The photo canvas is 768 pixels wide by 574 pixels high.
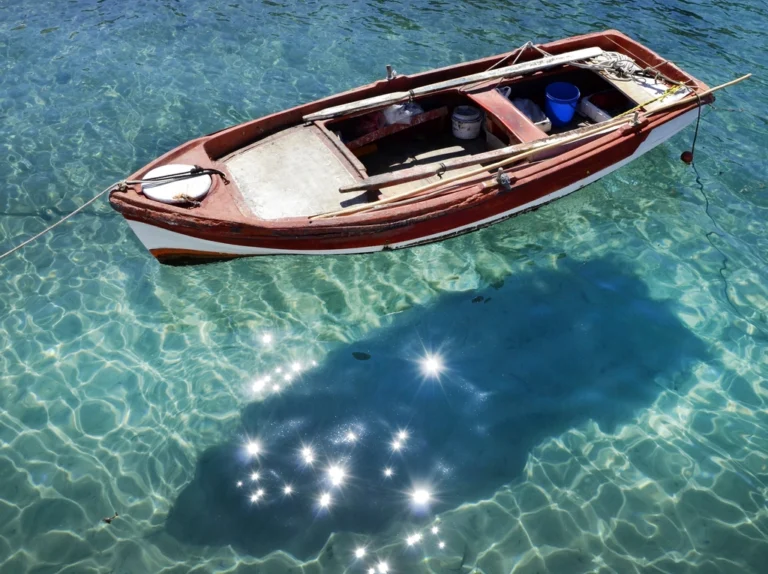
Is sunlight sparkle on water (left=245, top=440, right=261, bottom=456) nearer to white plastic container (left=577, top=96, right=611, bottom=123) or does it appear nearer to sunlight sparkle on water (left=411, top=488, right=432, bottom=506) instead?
sunlight sparkle on water (left=411, top=488, right=432, bottom=506)

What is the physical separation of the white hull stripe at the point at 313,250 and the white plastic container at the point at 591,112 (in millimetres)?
1148

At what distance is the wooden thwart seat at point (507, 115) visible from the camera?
9477 millimetres

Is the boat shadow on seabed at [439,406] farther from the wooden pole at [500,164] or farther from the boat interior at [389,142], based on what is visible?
the boat interior at [389,142]

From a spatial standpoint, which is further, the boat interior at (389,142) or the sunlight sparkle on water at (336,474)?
the boat interior at (389,142)

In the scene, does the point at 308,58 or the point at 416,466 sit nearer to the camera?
the point at 416,466

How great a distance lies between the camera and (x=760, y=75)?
14.1 meters

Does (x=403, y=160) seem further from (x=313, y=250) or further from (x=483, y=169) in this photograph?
(x=313, y=250)

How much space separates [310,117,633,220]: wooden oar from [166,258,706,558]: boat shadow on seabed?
189 cm

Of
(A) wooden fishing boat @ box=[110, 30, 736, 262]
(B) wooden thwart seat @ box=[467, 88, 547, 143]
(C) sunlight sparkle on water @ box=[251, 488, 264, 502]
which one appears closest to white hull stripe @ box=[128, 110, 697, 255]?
(A) wooden fishing boat @ box=[110, 30, 736, 262]

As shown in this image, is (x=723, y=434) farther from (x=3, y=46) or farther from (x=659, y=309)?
(x=3, y=46)

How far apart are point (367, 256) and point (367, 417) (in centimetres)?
307

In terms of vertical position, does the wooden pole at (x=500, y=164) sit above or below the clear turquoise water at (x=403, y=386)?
above

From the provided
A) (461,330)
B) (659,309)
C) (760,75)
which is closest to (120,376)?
(461,330)

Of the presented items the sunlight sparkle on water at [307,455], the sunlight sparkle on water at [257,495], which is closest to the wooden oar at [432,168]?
the sunlight sparkle on water at [307,455]
